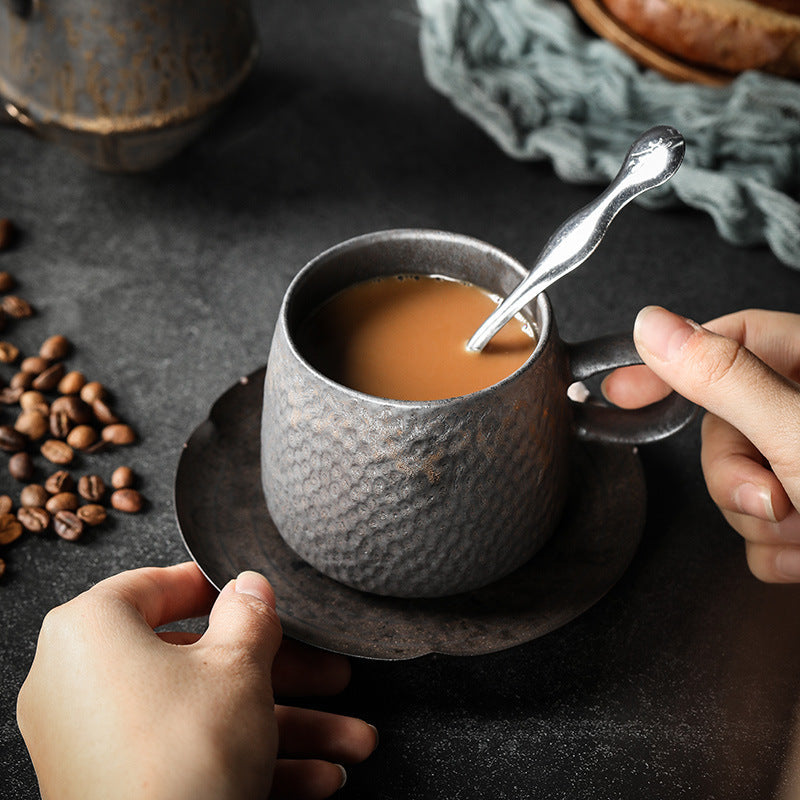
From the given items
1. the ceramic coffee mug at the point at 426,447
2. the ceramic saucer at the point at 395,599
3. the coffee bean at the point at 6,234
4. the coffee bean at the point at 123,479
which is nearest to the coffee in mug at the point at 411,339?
the ceramic coffee mug at the point at 426,447

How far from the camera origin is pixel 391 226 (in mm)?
1050

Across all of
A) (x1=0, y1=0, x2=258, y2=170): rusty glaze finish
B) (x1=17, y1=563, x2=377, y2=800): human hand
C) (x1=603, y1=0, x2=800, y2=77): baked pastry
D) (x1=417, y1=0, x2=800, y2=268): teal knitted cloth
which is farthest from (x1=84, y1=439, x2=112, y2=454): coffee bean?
(x1=603, y1=0, x2=800, y2=77): baked pastry

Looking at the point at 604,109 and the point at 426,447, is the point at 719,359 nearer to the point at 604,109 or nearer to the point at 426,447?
the point at 426,447

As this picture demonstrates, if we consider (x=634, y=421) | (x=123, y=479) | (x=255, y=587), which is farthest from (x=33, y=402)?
(x=634, y=421)

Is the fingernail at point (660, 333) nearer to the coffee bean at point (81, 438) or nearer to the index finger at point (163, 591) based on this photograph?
the index finger at point (163, 591)

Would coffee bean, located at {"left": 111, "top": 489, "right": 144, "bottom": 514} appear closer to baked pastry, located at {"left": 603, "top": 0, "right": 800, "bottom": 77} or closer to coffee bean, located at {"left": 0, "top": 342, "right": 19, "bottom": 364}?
coffee bean, located at {"left": 0, "top": 342, "right": 19, "bottom": 364}

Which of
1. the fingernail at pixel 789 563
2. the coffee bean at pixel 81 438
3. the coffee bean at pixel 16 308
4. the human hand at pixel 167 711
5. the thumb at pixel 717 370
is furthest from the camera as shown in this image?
the coffee bean at pixel 16 308

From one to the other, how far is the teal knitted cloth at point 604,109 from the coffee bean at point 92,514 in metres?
0.62

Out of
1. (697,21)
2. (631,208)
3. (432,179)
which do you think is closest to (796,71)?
(697,21)

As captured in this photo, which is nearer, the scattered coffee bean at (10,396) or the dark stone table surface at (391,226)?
the dark stone table surface at (391,226)

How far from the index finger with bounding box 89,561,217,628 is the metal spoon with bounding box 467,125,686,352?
0.26 m

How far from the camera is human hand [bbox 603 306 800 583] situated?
1.99 feet

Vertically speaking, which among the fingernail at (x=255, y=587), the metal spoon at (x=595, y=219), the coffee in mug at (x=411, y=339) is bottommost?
the fingernail at (x=255, y=587)

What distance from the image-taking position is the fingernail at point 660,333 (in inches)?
23.8
